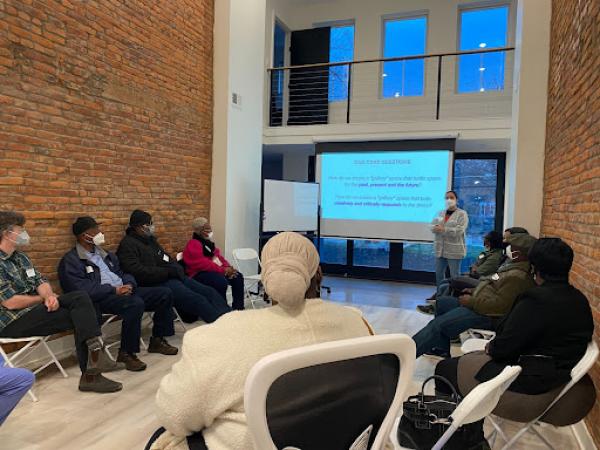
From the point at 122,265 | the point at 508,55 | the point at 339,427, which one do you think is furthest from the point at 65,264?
the point at 508,55

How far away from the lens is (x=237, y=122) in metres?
6.07

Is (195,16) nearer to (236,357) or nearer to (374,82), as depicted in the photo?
(374,82)

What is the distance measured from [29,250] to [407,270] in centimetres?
623

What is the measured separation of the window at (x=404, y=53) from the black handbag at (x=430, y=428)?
7346mm

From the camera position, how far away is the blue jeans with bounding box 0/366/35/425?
83.9 inches

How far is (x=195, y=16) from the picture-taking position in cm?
547

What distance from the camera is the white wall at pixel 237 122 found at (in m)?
5.84

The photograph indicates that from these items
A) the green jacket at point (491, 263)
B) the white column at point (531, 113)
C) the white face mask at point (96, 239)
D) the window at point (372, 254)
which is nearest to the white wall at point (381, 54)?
the window at point (372, 254)

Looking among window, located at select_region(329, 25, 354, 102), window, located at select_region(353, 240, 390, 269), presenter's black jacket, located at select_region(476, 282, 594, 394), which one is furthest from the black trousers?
window, located at select_region(329, 25, 354, 102)

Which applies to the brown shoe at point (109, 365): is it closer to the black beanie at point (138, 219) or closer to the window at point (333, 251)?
the black beanie at point (138, 219)

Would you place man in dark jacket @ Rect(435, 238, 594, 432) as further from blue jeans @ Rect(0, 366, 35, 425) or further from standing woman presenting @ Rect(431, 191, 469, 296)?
standing woman presenting @ Rect(431, 191, 469, 296)

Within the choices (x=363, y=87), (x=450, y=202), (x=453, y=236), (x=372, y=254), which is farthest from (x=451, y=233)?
(x=363, y=87)

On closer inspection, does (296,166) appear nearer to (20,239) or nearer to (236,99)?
(236,99)

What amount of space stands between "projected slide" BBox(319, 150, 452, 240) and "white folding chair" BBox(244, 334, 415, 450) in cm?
611
